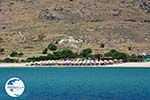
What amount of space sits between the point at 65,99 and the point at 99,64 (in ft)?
404

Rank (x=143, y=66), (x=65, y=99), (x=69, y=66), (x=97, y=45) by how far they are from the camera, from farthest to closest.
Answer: (x=97, y=45)
(x=69, y=66)
(x=143, y=66)
(x=65, y=99)

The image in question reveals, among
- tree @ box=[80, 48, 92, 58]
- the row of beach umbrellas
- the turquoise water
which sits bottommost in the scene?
the row of beach umbrellas

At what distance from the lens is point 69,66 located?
181125 mm

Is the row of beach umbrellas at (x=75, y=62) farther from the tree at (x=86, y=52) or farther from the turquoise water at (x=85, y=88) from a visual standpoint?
the turquoise water at (x=85, y=88)

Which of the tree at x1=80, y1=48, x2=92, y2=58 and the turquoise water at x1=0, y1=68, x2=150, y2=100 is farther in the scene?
the tree at x1=80, y1=48, x2=92, y2=58

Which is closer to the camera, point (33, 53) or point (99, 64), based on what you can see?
point (99, 64)

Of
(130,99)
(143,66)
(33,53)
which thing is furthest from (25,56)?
(130,99)

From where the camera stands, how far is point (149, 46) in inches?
7672

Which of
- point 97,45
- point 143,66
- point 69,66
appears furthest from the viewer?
point 97,45

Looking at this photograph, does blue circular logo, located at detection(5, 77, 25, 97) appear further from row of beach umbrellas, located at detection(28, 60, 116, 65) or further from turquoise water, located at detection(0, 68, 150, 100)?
row of beach umbrellas, located at detection(28, 60, 116, 65)

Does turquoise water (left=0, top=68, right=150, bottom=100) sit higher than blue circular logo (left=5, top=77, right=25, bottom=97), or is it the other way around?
blue circular logo (left=5, top=77, right=25, bottom=97)

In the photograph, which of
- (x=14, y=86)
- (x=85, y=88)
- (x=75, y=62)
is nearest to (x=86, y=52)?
(x=75, y=62)

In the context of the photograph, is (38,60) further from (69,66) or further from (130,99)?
(130,99)

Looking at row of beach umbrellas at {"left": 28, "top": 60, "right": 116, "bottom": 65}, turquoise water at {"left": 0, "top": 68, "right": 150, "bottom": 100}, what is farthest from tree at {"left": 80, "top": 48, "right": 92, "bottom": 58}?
turquoise water at {"left": 0, "top": 68, "right": 150, "bottom": 100}
